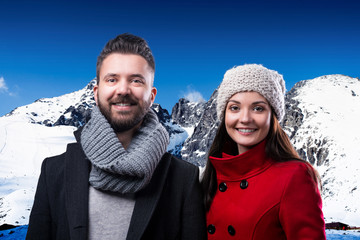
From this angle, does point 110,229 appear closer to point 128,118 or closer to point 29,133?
point 128,118

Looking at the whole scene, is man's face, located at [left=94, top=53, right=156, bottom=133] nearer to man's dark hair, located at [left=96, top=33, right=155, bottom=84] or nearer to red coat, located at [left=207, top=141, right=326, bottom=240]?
man's dark hair, located at [left=96, top=33, right=155, bottom=84]

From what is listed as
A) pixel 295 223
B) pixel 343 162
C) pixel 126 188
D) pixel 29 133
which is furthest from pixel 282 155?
pixel 29 133

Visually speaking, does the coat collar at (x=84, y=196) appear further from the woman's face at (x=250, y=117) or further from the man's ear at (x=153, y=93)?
the woman's face at (x=250, y=117)

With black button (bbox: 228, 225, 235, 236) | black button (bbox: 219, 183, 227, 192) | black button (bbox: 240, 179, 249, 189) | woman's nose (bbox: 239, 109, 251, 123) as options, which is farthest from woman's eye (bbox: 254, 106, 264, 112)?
black button (bbox: 228, 225, 235, 236)

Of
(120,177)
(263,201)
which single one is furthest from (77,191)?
(263,201)

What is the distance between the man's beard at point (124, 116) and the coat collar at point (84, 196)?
0.50 meters

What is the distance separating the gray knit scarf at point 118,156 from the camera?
2.97 metres

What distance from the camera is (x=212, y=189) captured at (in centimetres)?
385

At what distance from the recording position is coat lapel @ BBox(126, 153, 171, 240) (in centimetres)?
295

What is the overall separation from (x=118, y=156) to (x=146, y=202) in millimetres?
589

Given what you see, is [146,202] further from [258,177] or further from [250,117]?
[250,117]

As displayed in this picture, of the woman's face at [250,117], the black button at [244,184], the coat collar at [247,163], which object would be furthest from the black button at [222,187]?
the woman's face at [250,117]

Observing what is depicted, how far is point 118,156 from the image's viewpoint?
3.08m

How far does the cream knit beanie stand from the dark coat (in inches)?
45.7
